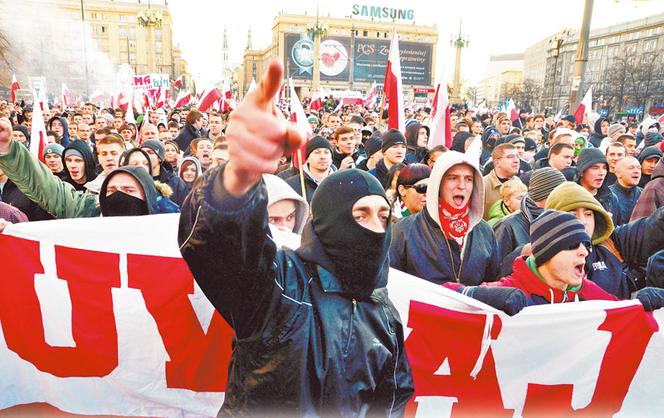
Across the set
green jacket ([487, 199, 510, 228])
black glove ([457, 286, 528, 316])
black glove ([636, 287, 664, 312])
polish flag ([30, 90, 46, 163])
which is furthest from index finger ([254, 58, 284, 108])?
polish flag ([30, 90, 46, 163])

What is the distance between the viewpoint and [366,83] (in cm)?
7488

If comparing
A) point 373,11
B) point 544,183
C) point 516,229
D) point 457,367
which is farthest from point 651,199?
point 373,11

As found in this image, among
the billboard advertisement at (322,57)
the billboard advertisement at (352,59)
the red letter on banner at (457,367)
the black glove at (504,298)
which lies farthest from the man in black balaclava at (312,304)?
the billboard advertisement at (322,57)

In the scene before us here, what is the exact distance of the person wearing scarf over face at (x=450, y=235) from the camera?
114 inches

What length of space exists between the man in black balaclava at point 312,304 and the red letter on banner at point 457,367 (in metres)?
0.96

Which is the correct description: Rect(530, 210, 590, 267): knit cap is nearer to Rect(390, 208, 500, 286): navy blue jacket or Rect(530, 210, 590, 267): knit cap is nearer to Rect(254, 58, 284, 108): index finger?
Rect(390, 208, 500, 286): navy blue jacket

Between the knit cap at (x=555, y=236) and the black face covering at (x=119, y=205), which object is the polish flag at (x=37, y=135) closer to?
the black face covering at (x=119, y=205)

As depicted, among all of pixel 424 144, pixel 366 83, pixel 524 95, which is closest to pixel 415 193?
pixel 424 144

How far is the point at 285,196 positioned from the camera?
2.97 metres

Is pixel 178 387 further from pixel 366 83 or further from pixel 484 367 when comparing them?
pixel 366 83

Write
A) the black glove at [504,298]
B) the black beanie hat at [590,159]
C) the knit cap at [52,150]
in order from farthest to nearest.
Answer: the knit cap at [52,150] < the black beanie hat at [590,159] < the black glove at [504,298]

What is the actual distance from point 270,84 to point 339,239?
64 cm

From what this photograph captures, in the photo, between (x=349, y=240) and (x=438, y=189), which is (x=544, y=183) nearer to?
(x=438, y=189)

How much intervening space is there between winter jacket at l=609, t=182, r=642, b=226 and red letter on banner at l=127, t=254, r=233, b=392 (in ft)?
12.3
